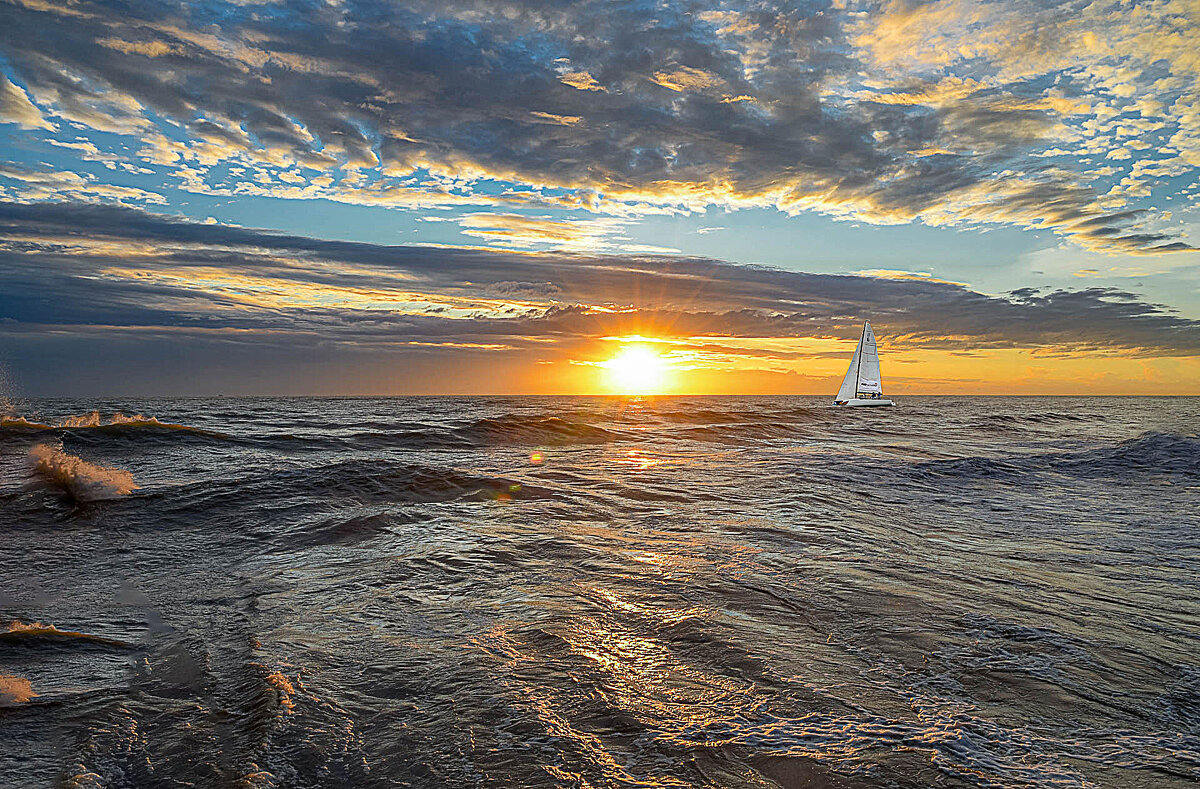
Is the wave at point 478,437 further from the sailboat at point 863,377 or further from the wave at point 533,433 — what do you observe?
the sailboat at point 863,377

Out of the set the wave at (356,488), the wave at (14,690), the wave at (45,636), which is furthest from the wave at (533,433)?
the wave at (14,690)

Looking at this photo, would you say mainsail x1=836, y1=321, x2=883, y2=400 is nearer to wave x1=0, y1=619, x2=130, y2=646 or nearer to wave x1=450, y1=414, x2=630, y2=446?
wave x1=450, y1=414, x2=630, y2=446

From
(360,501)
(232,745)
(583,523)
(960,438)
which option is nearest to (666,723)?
(232,745)

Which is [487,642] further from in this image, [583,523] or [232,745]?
[583,523]

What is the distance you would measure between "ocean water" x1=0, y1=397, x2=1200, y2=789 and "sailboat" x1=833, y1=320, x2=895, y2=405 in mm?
46412

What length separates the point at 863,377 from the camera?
5812 cm

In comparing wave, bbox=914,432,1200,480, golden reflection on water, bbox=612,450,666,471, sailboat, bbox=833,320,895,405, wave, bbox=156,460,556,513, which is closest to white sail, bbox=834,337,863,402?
sailboat, bbox=833,320,895,405

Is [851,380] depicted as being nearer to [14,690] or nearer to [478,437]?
[478,437]

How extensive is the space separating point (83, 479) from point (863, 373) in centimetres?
5830

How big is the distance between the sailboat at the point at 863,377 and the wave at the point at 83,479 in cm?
5545

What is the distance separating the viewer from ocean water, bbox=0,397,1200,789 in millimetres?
3545

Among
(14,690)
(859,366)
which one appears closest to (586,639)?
(14,690)

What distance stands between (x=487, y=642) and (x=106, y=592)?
479 centimetres

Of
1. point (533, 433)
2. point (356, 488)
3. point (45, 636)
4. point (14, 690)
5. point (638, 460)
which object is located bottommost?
point (533, 433)
